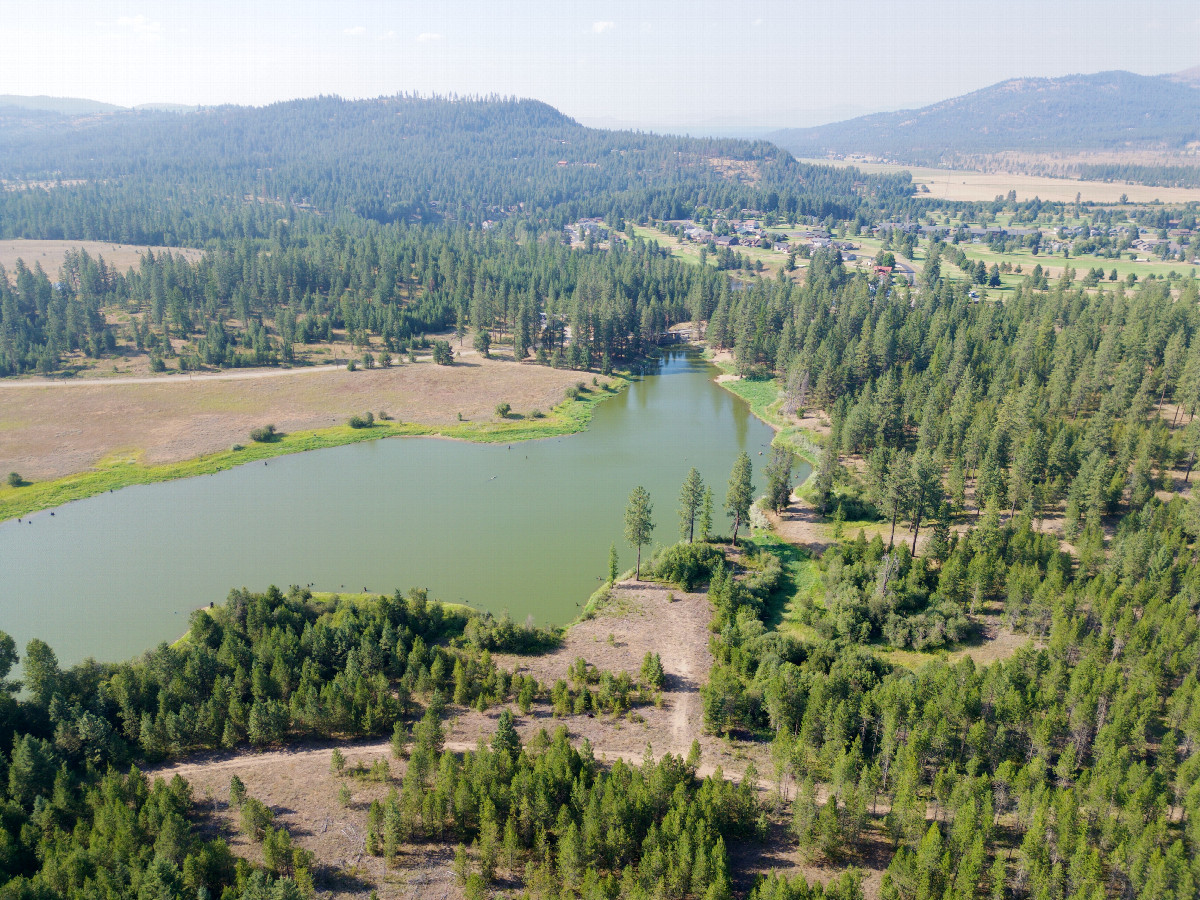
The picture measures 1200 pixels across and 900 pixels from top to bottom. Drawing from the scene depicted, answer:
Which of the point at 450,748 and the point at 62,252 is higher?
the point at 62,252

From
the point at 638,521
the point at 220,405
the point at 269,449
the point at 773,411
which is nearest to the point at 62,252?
the point at 220,405

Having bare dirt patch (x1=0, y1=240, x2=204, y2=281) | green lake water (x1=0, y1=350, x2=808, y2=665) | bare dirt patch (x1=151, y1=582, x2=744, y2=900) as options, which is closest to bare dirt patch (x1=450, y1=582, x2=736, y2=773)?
bare dirt patch (x1=151, y1=582, x2=744, y2=900)

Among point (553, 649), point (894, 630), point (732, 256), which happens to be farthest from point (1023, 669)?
point (732, 256)

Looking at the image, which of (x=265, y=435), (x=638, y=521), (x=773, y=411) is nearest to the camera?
(x=638, y=521)

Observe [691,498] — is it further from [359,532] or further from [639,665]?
[359,532]

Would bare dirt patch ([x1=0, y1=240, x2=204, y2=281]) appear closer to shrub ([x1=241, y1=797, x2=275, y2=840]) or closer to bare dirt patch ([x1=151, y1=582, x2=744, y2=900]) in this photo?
bare dirt patch ([x1=151, y1=582, x2=744, y2=900])

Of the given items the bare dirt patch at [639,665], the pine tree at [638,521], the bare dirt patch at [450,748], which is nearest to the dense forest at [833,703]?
the bare dirt patch at [450,748]

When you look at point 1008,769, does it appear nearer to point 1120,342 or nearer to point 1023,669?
point 1023,669
